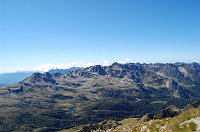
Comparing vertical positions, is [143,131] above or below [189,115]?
below

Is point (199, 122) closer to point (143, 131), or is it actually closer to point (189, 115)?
point (189, 115)

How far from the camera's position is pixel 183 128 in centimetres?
8138

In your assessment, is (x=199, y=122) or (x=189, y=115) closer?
(x=199, y=122)

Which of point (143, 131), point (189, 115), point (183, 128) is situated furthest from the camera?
point (143, 131)

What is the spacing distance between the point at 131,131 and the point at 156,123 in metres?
10.7

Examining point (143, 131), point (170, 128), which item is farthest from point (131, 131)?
point (170, 128)

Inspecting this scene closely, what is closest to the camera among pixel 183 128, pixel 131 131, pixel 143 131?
pixel 183 128

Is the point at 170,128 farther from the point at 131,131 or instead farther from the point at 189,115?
the point at 131,131

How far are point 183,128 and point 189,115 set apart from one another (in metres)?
8.14

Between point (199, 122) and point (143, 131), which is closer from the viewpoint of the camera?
point (199, 122)

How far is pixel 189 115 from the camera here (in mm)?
88125

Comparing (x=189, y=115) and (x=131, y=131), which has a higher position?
(x=189, y=115)

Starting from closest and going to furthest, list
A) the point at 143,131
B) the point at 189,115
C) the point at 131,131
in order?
the point at 189,115 < the point at 143,131 < the point at 131,131

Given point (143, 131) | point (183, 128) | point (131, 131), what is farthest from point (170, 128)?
point (131, 131)
